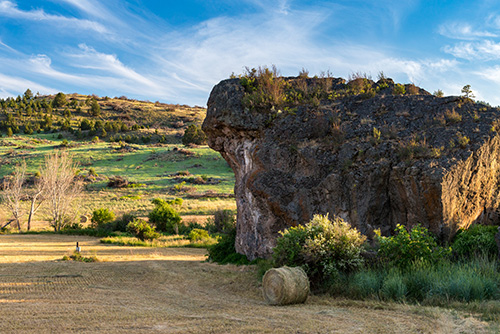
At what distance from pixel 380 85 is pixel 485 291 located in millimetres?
9398

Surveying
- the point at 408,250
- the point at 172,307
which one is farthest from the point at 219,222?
the point at 172,307

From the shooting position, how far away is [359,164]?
39.0 feet

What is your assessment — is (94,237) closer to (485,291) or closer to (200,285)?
(200,285)

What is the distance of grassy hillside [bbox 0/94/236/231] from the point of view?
135ft

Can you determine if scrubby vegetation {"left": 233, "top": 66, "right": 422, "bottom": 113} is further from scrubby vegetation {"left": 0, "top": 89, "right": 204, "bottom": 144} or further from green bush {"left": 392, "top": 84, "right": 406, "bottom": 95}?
scrubby vegetation {"left": 0, "top": 89, "right": 204, "bottom": 144}

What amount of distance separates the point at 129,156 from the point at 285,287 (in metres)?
56.3

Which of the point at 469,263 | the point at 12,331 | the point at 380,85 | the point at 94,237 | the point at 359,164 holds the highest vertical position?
the point at 380,85

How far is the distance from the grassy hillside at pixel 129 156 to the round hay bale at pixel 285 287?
27.1 meters

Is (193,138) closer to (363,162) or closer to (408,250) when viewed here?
(363,162)

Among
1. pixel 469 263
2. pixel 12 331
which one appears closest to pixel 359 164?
pixel 469 263

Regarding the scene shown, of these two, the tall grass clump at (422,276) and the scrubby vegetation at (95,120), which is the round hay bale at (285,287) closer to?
the tall grass clump at (422,276)

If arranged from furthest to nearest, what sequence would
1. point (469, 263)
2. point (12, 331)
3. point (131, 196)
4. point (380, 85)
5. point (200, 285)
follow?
point (131, 196)
point (380, 85)
point (200, 285)
point (469, 263)
point (12, 331)

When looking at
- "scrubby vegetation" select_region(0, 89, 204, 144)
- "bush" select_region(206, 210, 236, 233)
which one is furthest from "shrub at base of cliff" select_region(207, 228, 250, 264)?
"scrubby vegetation" select_region(0, 89, 204, 144)

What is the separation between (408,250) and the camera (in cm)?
934
